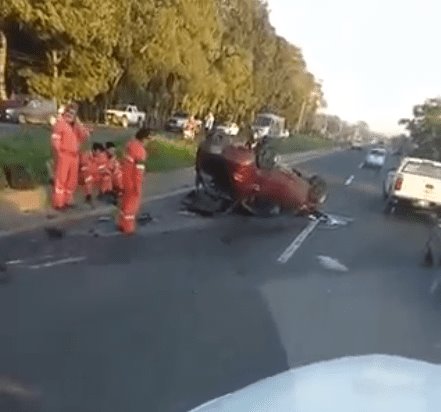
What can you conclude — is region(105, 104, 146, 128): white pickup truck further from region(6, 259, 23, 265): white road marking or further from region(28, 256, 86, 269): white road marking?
region(6, 259, 23, 265): white road marking

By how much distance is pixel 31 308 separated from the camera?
10086 mm

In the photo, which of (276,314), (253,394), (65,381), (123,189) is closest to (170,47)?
(123,189)

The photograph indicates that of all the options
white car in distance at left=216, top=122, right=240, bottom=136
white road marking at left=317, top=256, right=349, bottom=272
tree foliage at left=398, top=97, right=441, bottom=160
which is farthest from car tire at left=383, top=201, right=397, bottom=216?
tree foliage at left=398, top=97, right=441, bottom=160

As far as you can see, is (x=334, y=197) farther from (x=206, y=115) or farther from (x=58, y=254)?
(x=206, y=115)

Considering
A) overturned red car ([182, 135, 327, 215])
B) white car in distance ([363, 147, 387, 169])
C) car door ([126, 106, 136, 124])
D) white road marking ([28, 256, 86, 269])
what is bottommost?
white car in distance ([363, 147, 387, 169])

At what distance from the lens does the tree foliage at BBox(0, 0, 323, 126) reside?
36.7m

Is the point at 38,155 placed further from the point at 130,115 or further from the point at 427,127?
the point at 427,127

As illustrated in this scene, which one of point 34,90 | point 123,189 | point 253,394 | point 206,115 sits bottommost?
point 206,115

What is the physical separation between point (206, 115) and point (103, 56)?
3101cm

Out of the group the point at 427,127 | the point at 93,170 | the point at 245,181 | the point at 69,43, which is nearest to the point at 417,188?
the point at 245,181

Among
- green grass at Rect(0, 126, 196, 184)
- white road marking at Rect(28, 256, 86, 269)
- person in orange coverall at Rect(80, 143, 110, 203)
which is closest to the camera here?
white road marking at Rect(28, 256, 86, 269)

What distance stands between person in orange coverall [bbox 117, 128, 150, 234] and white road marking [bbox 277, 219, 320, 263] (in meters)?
2.40

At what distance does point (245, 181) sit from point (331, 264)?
6.30 meters

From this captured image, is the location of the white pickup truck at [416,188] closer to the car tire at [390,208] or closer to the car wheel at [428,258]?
the car tire at [390,208]
